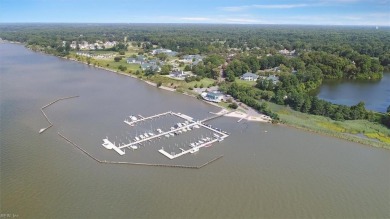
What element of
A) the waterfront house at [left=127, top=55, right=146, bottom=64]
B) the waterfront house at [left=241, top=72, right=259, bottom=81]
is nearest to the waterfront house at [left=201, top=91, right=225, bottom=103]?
the waterfront house at [left=241, top=72, right=259, bottom=81]

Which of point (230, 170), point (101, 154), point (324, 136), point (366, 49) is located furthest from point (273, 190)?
point (366, 49)

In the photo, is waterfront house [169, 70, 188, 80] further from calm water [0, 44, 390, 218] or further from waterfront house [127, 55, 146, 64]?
calm water [0, 44, 390, 218]

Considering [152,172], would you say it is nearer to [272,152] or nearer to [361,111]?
[272,152]

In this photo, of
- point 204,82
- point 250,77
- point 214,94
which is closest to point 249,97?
point 214,94

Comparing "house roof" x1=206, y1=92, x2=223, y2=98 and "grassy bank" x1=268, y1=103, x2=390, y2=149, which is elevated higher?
"house roof" x1=206, y1=92, x2=223, y2=98

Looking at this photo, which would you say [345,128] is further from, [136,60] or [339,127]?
[136,60]

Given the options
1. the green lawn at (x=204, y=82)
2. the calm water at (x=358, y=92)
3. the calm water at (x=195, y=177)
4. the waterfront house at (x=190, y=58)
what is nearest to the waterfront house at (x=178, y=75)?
the green lawn at (x=204, y=82)
